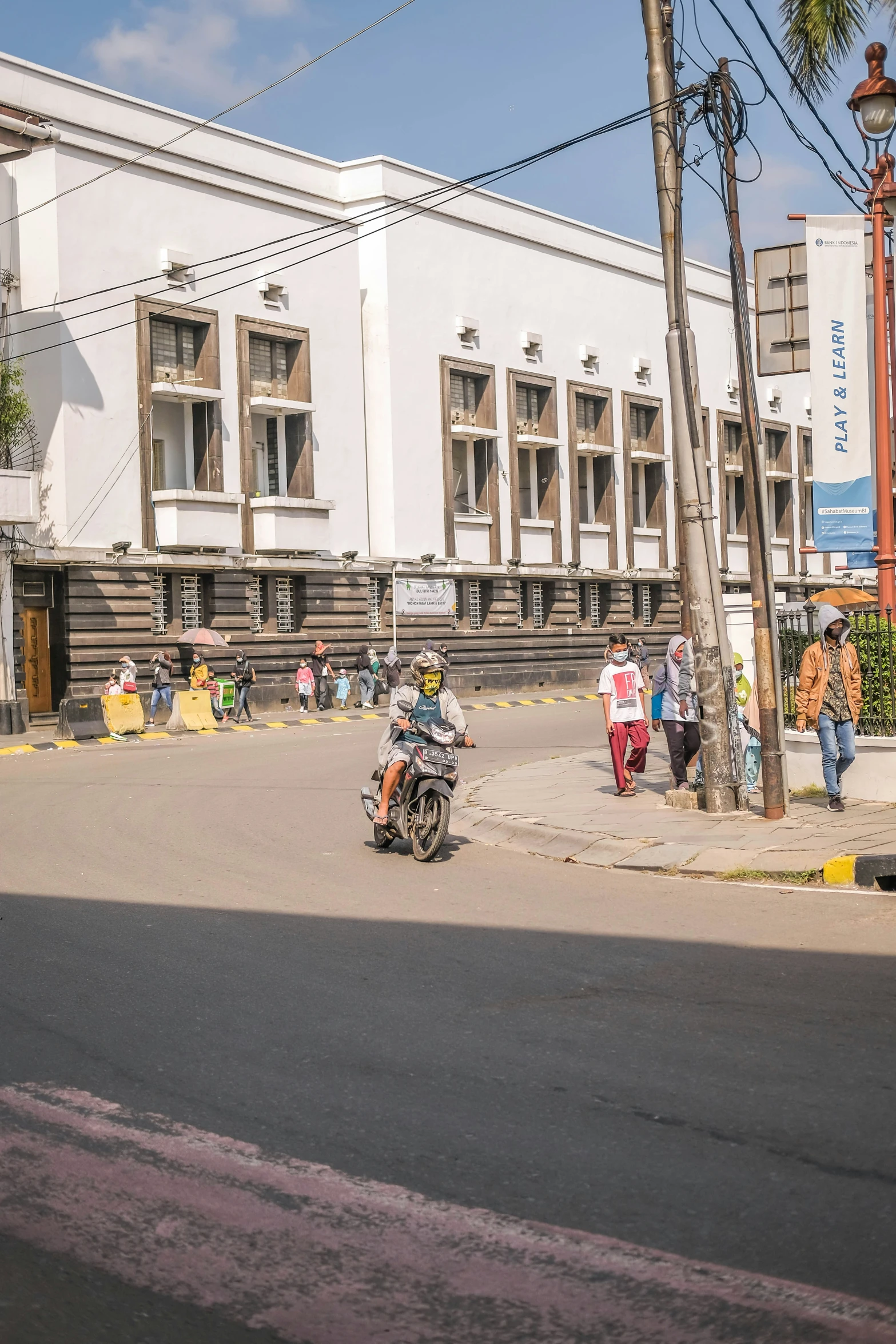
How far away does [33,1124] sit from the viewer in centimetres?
495

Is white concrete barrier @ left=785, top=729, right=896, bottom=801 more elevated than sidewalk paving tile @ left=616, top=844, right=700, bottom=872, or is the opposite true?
white concrete barrier @ left=785, top=729, right=896, bottom=801

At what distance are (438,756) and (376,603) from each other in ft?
93.9

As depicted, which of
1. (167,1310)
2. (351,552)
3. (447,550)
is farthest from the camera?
(447,550)

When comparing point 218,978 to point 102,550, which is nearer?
point 218,978

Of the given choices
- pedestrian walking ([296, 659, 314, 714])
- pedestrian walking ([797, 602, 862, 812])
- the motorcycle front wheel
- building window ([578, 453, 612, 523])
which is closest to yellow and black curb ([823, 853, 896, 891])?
pedestrian walking ([797, 602, 862, 812])

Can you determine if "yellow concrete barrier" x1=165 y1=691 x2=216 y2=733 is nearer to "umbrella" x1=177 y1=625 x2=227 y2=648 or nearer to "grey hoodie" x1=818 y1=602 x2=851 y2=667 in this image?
"umbrella" x1=177 y1=625 x2=227 y2=648

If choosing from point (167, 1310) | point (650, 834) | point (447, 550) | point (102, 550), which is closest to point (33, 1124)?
point (167, 1310)

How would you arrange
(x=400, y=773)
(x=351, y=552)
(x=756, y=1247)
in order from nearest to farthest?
(x=756, y=1247) < (x=400, y=773) < (x=351, y=552)

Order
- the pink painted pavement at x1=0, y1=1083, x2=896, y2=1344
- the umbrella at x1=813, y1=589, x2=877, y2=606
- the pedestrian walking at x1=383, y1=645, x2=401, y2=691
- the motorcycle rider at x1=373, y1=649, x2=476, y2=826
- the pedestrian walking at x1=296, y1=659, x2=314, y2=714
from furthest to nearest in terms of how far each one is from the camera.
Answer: the pedestrian walking at x1=383, y1=645, x2=401, y2=691 < the pedestrian walking at x1=296, y1=659, x2=314, y2=714 < the umbrella at x1=813, y1=589, x2=877, y2=606 < the motorcycle rider at x1=373, y1=649, x2=476, y2=826 < the pink painted pavement at x1=0, y1=1083, x2=896, y2=1344

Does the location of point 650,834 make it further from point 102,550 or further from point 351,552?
point 351,552

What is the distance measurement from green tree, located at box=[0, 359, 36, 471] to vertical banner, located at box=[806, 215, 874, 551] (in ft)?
58.8

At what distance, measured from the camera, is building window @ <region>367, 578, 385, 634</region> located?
39.8 meters

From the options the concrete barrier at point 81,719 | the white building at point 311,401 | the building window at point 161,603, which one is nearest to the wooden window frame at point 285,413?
the white building at point 311,401

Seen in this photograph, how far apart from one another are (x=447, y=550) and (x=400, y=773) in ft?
97.6
